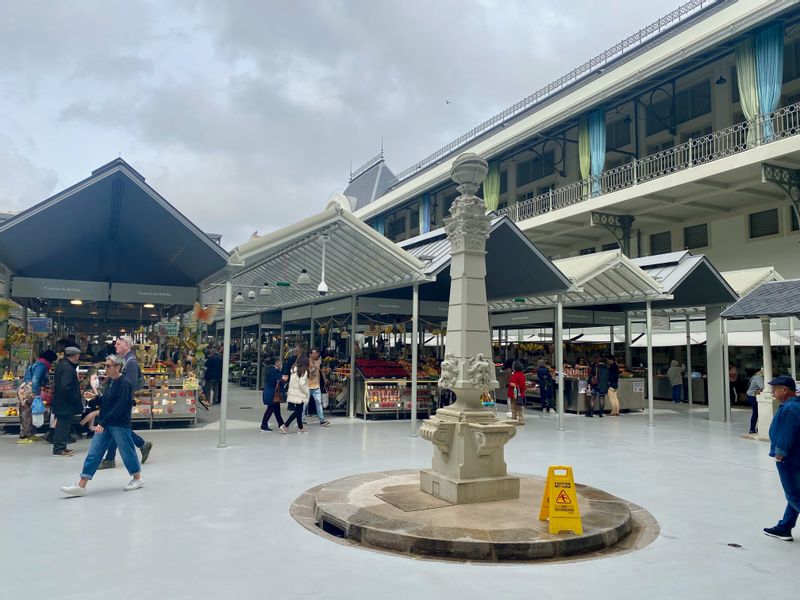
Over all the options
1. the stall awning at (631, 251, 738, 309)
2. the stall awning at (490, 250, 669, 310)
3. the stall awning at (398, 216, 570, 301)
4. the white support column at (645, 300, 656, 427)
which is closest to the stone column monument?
the stall awning at (398, 216, 570, 301)

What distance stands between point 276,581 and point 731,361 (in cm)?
2056

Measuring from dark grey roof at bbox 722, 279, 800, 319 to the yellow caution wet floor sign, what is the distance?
8282 mm

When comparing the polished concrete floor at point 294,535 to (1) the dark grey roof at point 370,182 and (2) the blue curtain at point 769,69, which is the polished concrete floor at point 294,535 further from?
(1) the dark grey roof at point 370,182

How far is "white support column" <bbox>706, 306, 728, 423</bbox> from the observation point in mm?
15203

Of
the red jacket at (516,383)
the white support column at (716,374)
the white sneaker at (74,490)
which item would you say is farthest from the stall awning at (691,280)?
the white sneaker at (74,490)

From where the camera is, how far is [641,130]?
23.8m

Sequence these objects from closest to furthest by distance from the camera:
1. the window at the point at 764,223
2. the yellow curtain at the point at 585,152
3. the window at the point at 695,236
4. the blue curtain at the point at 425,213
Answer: the window at the point at 764,223, the window at the point at 695,236, the yellow curtain at the point at 585,152, the blue curtain at the point at 425,213

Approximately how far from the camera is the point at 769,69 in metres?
17.0

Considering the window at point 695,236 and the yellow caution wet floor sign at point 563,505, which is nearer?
the yellow caution wet floor sign at point 563,505

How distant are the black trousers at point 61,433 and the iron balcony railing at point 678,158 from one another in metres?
18.3

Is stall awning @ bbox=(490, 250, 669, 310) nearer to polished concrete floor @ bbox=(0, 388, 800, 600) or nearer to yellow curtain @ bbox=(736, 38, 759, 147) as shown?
polished concrete floor @ bbox=(0, 388, 800, 600)

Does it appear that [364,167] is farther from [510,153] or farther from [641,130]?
[641,130]

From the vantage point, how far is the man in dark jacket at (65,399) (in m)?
8.95

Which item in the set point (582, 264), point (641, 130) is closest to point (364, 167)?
point (641, 130)
